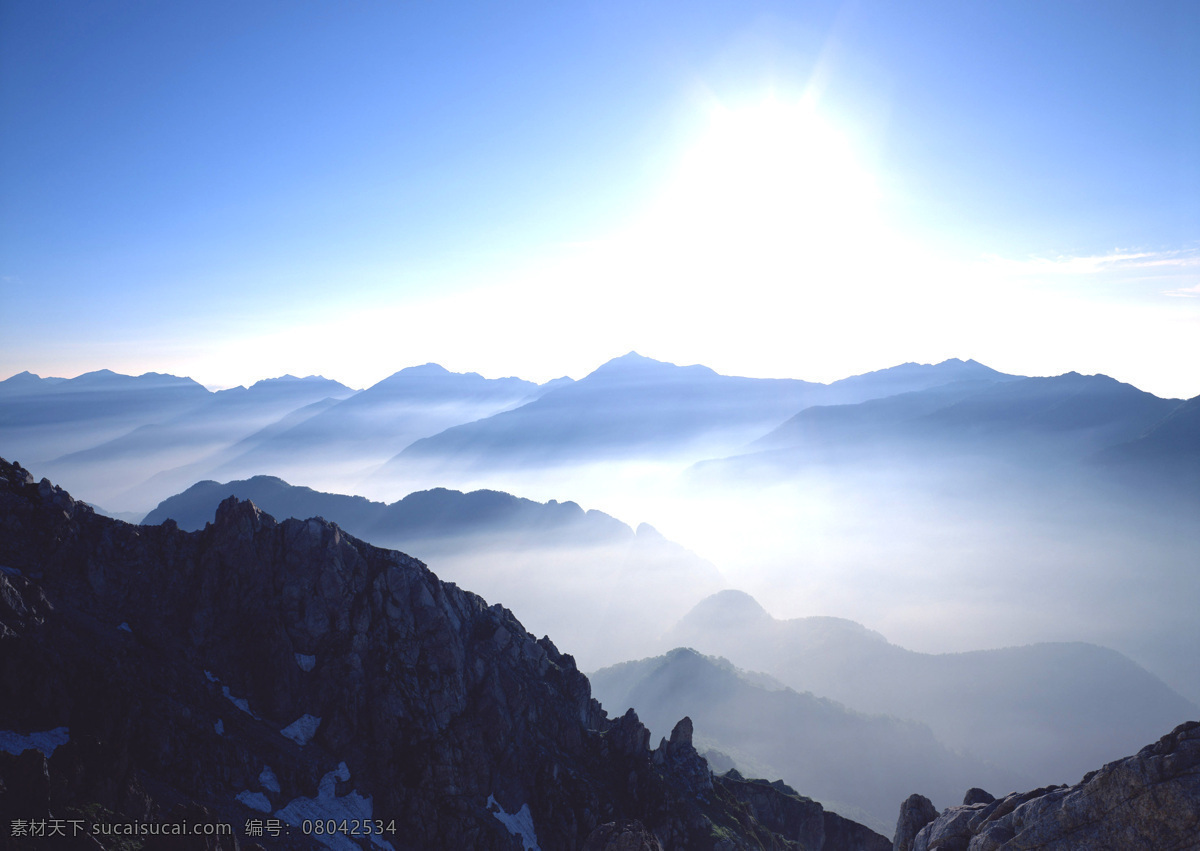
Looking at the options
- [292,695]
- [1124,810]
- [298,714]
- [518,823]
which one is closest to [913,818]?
[1124,810]

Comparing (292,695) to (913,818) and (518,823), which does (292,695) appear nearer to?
(518,823)

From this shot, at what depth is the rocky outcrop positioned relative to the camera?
3147cm

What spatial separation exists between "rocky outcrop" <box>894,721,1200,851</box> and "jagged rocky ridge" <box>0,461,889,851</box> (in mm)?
36258

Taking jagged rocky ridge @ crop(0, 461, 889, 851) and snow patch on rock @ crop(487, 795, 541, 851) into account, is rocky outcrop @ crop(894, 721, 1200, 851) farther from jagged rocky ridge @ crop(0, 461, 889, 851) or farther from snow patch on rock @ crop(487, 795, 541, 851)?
snow patch on rock @ crop(487, 795, 541, 851)

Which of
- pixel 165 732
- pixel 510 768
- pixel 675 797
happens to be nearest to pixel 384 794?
pixel 510 768

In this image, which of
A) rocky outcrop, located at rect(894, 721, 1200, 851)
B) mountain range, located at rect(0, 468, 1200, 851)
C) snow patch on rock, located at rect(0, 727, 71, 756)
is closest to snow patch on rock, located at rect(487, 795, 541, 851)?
mountain range, located at rect(0, 468, 1200, 851)

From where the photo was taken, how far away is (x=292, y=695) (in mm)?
76750

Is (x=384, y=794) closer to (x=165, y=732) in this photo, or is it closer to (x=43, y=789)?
(x=165, y=732)

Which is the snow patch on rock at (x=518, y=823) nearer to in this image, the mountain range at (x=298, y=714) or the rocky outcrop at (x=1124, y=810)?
the mountain range at (x=298, y=714)

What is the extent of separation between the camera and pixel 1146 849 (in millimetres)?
31750

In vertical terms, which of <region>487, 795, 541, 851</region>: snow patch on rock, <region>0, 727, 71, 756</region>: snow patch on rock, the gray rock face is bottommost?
<region>487, 795, 541, 851</region>: snow patch on rock

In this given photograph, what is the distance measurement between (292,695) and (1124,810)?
8272cm

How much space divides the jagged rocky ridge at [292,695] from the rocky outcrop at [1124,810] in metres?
36.3

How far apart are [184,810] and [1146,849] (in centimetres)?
6258
